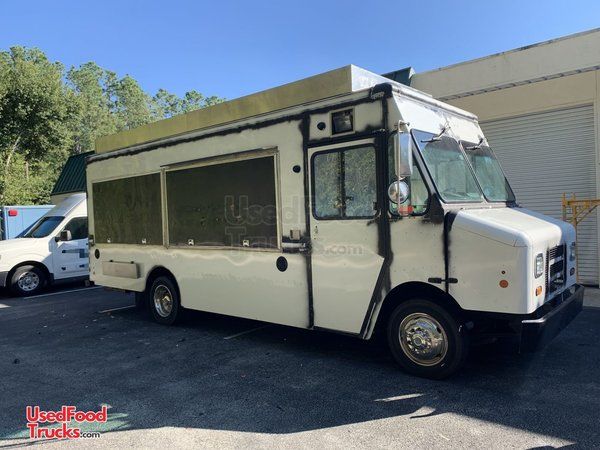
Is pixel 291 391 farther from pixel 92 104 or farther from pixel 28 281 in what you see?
pixel 92 104

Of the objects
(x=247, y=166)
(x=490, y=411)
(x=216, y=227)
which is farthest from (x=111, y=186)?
(x=490, y=411)

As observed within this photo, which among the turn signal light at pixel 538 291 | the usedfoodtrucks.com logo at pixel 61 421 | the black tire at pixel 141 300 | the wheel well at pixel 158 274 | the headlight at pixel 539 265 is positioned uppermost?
the headlight at pixel 539 265

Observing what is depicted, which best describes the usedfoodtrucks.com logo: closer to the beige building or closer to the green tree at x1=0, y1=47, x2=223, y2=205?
the beige building

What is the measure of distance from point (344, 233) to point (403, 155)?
3.73 feet

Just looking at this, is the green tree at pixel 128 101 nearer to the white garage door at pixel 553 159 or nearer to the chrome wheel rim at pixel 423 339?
the white garage door at pixel 553 159

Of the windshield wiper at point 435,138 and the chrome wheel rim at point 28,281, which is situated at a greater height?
the windshield wiper at point 435,138

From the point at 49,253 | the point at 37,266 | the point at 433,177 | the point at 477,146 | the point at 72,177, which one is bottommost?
the point at 37,266

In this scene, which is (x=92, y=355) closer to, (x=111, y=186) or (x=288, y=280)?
(x=288, y=280)

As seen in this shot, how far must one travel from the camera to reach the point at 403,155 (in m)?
4.15

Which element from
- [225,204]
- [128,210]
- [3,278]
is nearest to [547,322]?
[225,204]

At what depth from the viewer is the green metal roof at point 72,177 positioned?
23656 millimetres

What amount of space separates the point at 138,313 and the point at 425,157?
6.18 meters

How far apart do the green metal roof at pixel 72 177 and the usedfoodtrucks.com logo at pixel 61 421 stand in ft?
69.6

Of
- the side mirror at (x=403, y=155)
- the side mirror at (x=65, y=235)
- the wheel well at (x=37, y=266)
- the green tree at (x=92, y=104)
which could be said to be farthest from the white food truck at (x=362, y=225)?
the green tree at (x=92, y=104)
